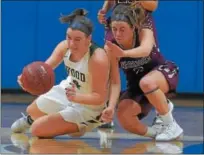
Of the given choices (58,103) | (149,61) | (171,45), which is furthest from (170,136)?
(171,45)

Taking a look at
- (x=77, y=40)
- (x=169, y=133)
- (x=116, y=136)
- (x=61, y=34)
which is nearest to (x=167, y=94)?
(x=169, y=133)

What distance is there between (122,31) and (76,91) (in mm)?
516

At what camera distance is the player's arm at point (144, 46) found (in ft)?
12.1

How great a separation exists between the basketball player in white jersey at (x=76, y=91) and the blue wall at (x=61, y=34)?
2.91m

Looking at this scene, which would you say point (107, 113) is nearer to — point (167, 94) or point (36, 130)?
point (36, 130)

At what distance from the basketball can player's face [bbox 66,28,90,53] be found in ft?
0.68

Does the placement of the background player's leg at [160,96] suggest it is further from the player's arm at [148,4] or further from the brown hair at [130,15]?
the player's arm at [148,4]

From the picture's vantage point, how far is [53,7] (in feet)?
22.9

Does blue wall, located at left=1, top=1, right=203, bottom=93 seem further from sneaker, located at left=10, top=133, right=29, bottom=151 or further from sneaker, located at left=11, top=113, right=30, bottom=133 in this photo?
sneaker, located at left=10, top=133, right=29, bottom=151

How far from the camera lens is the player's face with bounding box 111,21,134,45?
12.3 feet

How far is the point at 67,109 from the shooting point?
3760 millimetres

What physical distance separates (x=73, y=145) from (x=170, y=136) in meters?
0.72

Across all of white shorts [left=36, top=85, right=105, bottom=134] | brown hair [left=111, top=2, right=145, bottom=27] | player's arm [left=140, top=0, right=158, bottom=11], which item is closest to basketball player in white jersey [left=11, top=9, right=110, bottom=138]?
white shorts [left=36, top=85, right=105, bottom=134]

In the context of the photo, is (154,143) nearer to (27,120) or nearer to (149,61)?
(149,61)
